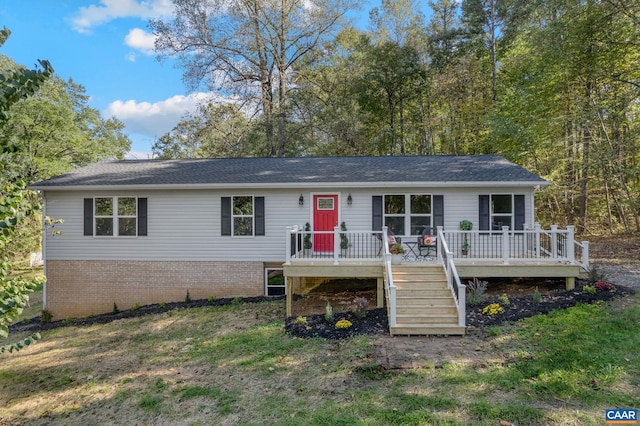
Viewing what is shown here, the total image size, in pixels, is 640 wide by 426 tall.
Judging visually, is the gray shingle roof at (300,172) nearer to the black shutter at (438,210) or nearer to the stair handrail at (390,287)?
the black shutter at (438,210)

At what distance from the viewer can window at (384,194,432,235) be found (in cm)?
1006

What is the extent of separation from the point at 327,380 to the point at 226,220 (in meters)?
6.45

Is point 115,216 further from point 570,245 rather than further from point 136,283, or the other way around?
point 570,245

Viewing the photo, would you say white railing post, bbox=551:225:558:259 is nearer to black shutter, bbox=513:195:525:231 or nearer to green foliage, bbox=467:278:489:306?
black shutter, bbox=513:195:525:231

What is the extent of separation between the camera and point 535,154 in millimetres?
17641

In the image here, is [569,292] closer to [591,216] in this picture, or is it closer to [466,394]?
[466,394]

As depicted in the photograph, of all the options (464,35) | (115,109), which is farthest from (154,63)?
(464,35)

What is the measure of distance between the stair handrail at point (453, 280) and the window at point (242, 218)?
5.59 meters

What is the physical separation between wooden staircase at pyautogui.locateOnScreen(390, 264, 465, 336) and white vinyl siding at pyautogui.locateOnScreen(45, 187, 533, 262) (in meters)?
2.37

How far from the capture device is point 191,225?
10.6m

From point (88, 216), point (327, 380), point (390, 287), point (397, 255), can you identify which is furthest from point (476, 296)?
point (88, 216)

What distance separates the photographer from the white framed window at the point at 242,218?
10.5 meters

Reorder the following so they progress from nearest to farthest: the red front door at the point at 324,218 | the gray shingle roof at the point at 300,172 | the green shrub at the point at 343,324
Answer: the green shrub at the point at 343,324 < the gray shingle roof at the point at 300,172 < the red front door at the point at 324,218

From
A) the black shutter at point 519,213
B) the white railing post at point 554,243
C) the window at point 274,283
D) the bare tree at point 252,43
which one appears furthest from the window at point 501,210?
the bare tree at point 252,43
